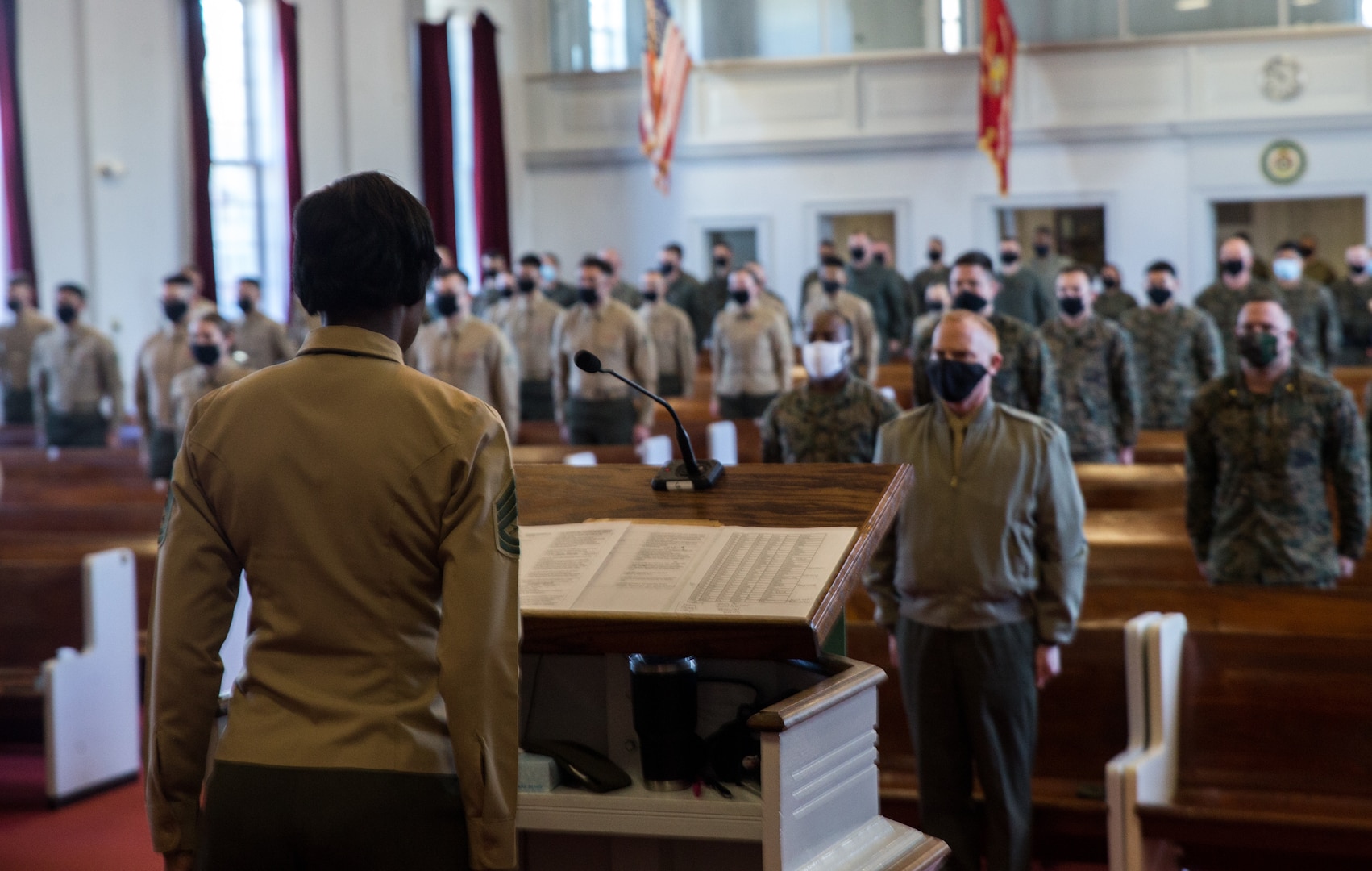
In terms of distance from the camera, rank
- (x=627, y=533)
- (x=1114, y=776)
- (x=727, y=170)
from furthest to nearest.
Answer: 1. (x=727, y=170)
2. (x=1114, y=776)
3. (x=627, y=533)

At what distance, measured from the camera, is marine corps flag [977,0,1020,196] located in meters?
13.0

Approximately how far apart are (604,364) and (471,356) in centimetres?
75

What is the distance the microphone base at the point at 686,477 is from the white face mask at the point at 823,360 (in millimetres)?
2442

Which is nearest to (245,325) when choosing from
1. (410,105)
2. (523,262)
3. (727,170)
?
(523,262)

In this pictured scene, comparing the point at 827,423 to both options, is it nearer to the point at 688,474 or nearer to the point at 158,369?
the point at 688,474

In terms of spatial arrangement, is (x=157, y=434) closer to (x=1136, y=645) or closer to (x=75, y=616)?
(x=75, y=616)

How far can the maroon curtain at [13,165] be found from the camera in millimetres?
11055

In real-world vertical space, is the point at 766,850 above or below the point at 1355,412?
below

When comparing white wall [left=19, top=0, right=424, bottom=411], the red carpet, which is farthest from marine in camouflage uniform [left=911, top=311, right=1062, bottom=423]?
white wall [left=19, top=0, right=424, bottom=411]

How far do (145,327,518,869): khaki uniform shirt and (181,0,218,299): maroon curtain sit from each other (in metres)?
11.0

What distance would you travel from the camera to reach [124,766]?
502 centimetres

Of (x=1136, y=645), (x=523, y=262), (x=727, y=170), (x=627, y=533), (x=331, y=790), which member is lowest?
(x=1136, y=645)

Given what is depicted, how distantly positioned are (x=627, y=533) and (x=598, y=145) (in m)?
13.7

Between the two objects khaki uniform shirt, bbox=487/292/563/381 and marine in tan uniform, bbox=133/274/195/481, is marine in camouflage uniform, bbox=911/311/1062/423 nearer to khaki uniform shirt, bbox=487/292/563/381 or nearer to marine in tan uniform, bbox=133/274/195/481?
marine in tan uniform, bbox=133/274/195/481
